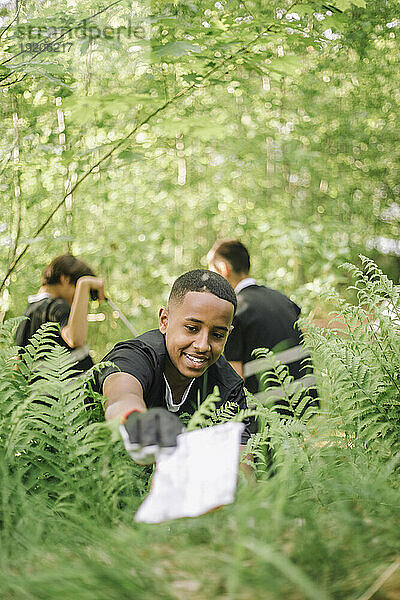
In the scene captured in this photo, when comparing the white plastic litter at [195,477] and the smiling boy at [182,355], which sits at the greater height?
the white plastic litter at [195,477]

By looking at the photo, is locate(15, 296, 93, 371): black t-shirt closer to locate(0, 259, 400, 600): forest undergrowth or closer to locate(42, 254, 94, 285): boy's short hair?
locate(42, 254, 94, 285): boy's short hair

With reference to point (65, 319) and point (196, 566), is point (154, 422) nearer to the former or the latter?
point (196, 566)

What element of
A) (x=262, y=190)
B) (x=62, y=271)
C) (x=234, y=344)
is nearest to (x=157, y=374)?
(x=234, y=344)

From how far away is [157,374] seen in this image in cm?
213

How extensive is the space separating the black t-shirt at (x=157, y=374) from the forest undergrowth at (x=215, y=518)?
174 millimetres

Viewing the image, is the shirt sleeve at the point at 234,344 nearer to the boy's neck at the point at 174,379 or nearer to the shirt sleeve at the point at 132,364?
the boy's neck at the point at 174,379

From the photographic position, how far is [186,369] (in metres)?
2.08

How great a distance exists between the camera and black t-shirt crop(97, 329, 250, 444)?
6.51 feet

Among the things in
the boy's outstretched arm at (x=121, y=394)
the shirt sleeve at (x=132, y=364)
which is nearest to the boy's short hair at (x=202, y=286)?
the shirt sleeve at (x=132, y=364)

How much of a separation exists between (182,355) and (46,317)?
223cm

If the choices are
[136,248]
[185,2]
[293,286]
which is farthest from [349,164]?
[185,2]

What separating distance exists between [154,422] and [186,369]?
86 cm

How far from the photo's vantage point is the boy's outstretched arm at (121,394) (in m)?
1.59

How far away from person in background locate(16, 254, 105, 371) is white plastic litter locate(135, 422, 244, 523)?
244 cm
